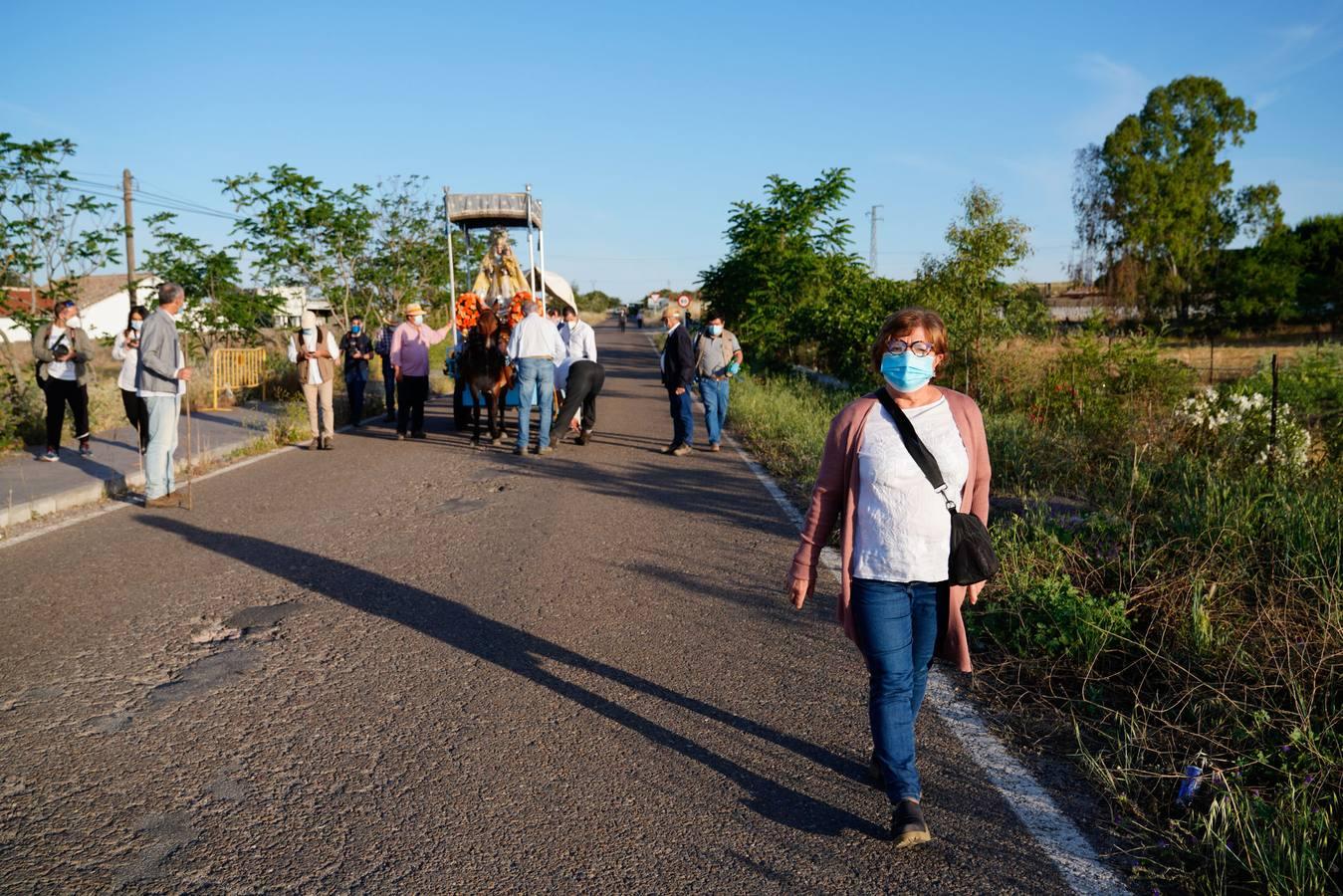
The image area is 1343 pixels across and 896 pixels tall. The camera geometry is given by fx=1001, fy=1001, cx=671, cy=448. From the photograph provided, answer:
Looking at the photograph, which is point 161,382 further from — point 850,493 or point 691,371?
point 850,493

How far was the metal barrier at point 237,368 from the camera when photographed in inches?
789

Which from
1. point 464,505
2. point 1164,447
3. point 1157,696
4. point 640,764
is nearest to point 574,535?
point 464,505

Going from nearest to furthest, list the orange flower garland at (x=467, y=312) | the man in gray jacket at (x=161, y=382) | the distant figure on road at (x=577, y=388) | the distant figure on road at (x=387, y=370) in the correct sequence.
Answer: the man in gray jacket at (x=161, y=382) → the distant figure on road at (x=577, y=388) → the orange flower garland at (x=467, y=312) → the distant figure on road at (x=387, y=370)

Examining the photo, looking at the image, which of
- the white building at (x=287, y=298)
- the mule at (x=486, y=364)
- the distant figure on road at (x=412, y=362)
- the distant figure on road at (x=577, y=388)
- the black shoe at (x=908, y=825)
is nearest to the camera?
the black shoe at (x=908, y=825)

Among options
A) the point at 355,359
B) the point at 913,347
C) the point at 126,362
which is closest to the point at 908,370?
the point at 913,347

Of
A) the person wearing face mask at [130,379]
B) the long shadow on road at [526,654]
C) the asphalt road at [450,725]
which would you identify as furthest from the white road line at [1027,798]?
the person wearing face mask at [130,379]

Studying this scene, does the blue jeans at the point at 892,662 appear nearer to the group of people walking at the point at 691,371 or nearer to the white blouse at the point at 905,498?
the white blouse at the point at 905,498

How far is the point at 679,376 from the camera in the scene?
42.4 ft

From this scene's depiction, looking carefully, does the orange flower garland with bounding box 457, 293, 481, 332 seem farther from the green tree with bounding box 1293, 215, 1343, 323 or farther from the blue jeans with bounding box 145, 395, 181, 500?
the green tree with bounding box 1293, 215, 1343, 323

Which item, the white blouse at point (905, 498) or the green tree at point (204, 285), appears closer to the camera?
the white blouse at point (905, 498)

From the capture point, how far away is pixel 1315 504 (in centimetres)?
593

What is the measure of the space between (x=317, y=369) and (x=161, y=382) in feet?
14.3

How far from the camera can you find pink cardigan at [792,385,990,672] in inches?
140

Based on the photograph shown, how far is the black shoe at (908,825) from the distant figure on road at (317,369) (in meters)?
11.7
